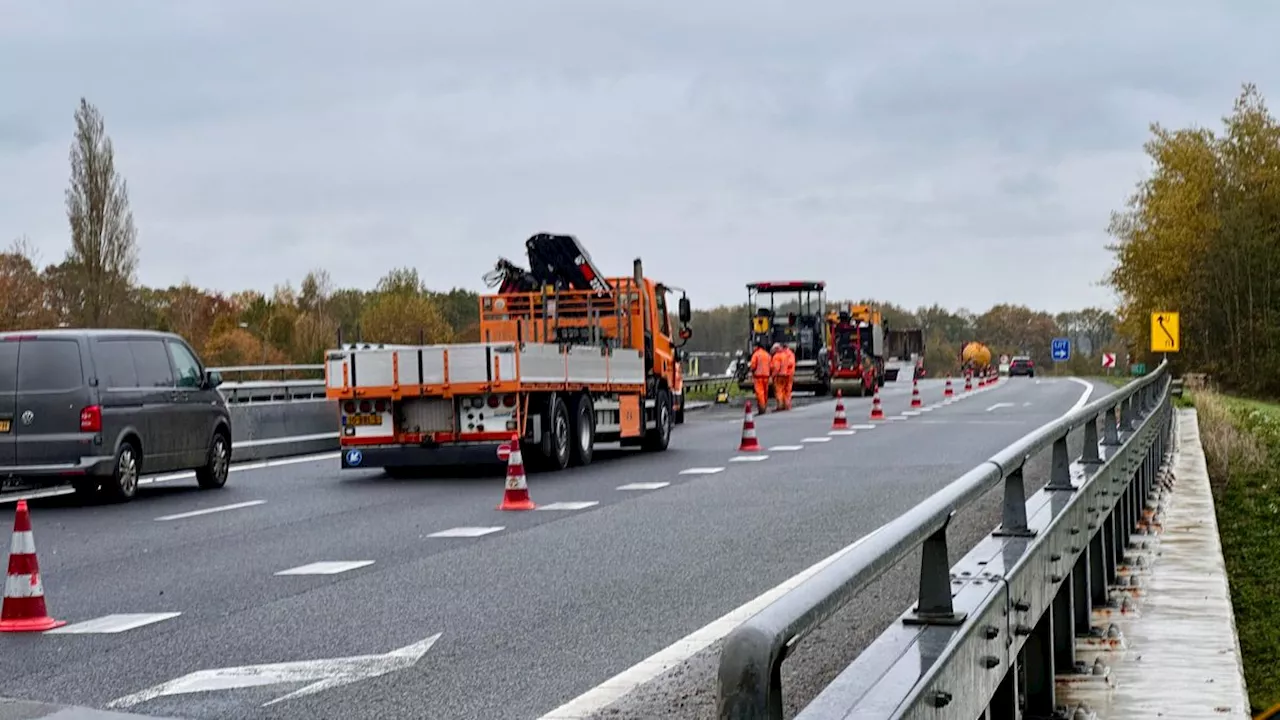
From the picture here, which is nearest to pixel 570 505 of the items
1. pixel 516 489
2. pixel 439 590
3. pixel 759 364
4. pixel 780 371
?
pixel 516 489

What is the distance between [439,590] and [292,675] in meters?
2.85

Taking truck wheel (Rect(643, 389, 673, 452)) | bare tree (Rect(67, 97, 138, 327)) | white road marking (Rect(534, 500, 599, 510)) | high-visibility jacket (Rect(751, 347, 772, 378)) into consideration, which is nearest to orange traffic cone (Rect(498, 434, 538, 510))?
white road marking (Rect(534, 500, 599, 510))

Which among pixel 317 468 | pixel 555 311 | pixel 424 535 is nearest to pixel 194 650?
pixel 424 535

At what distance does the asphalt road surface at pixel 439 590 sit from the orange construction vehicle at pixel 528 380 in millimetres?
710

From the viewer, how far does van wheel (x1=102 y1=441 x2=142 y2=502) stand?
1820cm

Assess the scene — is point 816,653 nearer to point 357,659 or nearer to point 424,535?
point 357,659

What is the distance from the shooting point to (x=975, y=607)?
197 inches

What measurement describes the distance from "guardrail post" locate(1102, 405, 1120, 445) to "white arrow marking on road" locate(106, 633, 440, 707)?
5201 millimetres

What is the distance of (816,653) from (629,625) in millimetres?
1317

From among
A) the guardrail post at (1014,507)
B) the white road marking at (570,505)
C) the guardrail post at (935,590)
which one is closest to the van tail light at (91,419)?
the white road marking at (570,505)

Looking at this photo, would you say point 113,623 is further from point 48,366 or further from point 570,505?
point 48,366

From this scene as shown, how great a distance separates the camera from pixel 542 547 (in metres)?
13.2

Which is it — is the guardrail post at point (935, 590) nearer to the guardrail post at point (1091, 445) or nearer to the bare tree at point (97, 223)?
the guardrail post at point (1091, 445)

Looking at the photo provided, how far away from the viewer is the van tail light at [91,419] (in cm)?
1767
